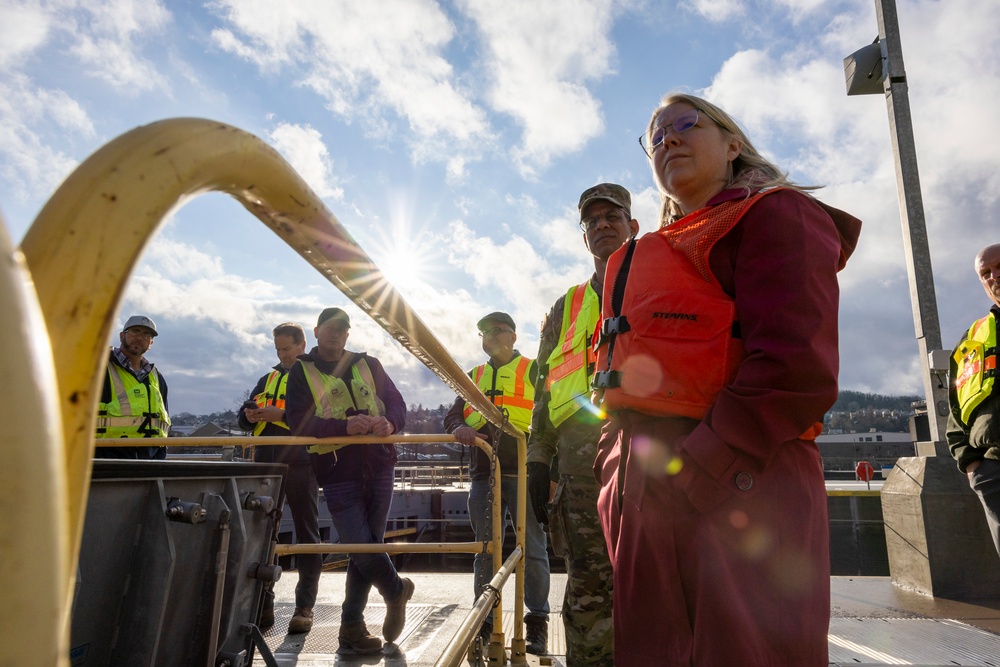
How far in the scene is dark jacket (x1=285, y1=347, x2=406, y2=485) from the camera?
346 cm

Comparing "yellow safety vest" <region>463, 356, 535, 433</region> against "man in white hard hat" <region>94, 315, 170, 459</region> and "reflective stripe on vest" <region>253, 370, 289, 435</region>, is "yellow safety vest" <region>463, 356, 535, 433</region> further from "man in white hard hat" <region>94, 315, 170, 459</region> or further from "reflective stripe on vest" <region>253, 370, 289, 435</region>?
"man in white hard hat" <region>94, 315, 170, 459</region>

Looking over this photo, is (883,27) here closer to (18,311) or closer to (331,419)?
(331,419)

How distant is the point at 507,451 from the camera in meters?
4.34

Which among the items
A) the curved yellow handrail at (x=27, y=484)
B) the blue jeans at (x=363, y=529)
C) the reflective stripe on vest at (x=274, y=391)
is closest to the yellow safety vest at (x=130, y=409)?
the reflective stripe on vest at (x=274, y=391)

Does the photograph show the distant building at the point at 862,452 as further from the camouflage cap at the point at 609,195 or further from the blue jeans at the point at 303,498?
the camouflage cap at the point at 609,195

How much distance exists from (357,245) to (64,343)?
0.57 metres

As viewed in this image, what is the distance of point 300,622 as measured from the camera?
12.2ft

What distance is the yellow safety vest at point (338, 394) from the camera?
3.72 m

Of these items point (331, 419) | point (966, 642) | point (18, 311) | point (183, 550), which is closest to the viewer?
point (18, 311)

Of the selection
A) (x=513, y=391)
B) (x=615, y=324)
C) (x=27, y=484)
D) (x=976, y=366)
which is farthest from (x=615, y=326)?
(x=513, y=391)

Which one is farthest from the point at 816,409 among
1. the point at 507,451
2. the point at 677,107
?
the point at 507,451

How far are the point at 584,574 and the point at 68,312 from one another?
233 cm

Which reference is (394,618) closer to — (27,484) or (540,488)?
(540,488)

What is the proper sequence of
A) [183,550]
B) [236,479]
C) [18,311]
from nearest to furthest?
[18,311], [183,550], [236,479]
